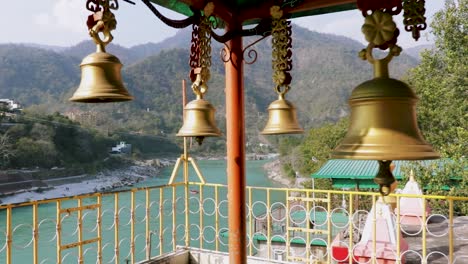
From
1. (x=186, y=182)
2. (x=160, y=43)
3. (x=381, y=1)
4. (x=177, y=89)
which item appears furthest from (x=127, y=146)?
(x=160, y=43)

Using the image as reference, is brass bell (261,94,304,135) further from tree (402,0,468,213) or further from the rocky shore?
the rocky shore

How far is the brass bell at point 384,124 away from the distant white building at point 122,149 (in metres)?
58.4

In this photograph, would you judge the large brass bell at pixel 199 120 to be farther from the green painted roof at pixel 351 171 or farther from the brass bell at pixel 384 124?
the green painted roof at pixel 351 171

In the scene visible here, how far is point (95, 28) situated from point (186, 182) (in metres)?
3.35

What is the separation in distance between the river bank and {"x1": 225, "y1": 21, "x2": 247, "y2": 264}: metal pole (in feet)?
103

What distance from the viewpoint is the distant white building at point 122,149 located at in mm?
57350

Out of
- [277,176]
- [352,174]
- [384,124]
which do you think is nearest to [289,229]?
[384,124]

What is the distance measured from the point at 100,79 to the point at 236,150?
6.41ft

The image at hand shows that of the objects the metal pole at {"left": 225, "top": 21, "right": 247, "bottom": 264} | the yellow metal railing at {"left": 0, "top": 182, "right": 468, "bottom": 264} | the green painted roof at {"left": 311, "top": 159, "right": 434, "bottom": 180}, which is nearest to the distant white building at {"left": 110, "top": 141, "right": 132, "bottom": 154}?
the yellow metal railing at {"left": 0, "top": 182, "right": 468, "bottom": 264}

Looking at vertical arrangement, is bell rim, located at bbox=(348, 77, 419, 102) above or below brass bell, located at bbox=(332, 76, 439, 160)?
above

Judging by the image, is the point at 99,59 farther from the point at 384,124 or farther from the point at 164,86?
the point at 164,86

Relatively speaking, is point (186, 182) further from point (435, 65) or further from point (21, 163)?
point (21, 163)

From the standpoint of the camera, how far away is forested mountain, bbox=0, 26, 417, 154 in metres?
67.4

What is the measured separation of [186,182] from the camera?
4922mm
